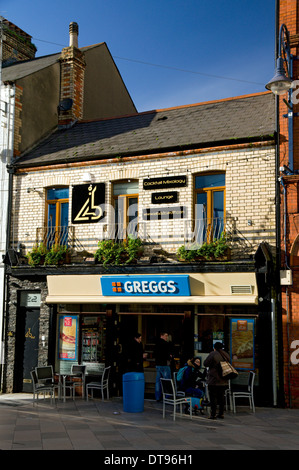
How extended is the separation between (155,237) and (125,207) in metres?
1.34

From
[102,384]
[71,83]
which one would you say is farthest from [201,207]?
[71,83]

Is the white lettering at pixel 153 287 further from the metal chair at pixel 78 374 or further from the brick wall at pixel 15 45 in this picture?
the brick wall at pixel 15 45

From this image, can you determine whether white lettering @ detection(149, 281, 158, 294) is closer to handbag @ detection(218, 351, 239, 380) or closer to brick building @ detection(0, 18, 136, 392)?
handbag @ detection(218, 351, 239, 380)

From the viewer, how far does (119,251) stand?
1369 centimetres

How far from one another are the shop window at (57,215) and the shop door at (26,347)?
7.19 ft

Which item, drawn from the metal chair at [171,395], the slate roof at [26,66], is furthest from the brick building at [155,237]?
the slate roof at [26,66]

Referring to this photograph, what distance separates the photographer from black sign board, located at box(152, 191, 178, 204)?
13.7 m

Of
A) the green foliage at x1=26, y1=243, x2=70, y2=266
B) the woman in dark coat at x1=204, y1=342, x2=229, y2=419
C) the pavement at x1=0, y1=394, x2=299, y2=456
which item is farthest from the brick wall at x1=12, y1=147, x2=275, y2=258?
the pavement at x1=0, y1=394, x2=299, y2=456

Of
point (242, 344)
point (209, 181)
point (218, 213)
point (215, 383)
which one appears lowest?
point (215, 383)

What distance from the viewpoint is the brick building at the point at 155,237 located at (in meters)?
12.6

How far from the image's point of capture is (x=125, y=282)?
1360cm

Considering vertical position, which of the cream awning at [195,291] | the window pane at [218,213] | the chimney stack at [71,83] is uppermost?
the chimney stack at [71,83]

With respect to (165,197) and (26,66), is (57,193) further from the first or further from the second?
(26,66)
